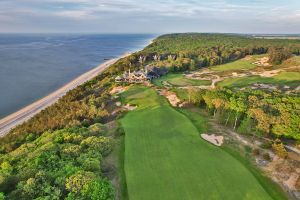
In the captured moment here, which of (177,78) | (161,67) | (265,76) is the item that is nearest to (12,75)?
(161,67)

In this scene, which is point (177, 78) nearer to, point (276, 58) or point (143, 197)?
point (276, 58)

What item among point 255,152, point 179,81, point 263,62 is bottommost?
point 179,81

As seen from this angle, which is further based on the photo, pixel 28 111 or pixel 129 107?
pixel 28 111

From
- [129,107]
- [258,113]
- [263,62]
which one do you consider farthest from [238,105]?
[263,62]

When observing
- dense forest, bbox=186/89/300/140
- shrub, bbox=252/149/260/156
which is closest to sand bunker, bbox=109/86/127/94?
dense forest, bbox=186/89/300/140

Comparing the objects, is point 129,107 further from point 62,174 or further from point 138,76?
point 138,76

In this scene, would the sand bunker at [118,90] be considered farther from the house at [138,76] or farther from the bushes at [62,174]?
the bushes at [62,174]

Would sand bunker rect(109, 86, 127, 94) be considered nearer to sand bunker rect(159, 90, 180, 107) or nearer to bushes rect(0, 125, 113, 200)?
sand bunker rect(159, 90, 180, 107)
